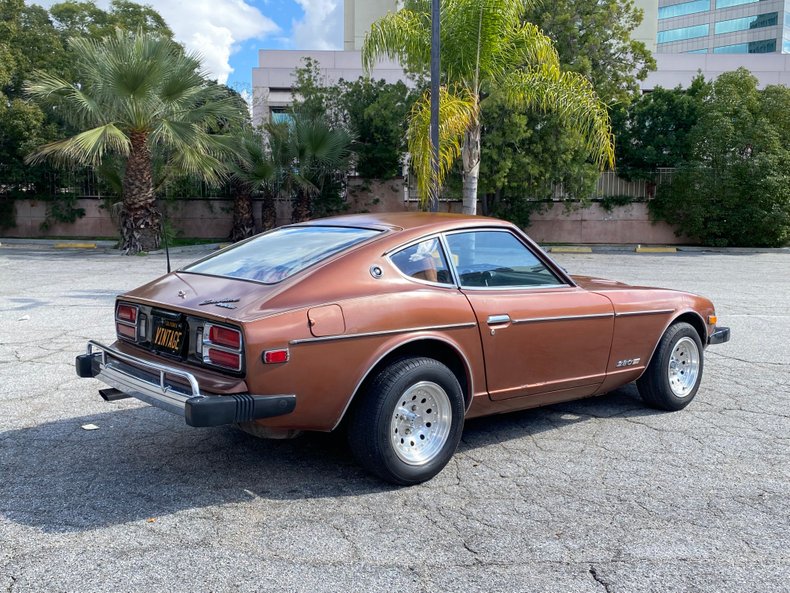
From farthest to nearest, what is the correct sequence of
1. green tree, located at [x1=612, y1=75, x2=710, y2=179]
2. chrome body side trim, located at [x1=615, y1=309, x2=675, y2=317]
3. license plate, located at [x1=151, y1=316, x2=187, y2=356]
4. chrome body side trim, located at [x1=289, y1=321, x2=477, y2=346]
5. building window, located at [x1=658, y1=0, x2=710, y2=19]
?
building window, located at [x1=658, y1=0, x2=710, y2=19] < green tree, located at [x1=612, y1=75, x2=710, y2=179] < chrome body side trim, located at [x1=615, y1=309, x2=675, y2=317] < license plate, located at [x1=151, y1=316, x2=187, y2=356] < chrome body side trim, located at [x1=289, y1=321, x2=477, y2=346]

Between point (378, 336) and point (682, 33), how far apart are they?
108275 mm

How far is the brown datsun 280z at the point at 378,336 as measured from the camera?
3.73 metres

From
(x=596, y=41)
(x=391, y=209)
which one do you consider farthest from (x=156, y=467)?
(x=596, y=41)

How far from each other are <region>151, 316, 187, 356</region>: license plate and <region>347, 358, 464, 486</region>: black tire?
40.6 inches

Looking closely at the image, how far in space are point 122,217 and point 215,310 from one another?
62.9 ft

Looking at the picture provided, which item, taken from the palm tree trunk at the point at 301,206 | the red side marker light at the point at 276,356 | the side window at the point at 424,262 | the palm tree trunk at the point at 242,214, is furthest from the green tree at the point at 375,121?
the red side marker light at the point at 276,356

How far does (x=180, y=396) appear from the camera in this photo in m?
3.74

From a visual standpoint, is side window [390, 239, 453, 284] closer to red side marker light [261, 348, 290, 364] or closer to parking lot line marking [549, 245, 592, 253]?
red side marker light [261, 348, 290, 364]

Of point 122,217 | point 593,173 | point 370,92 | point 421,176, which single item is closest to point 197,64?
point 122,217

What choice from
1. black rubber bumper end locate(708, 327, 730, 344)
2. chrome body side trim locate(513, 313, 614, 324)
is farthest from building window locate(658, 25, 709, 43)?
chrome body side trim locate(513, 313, 614, 324)

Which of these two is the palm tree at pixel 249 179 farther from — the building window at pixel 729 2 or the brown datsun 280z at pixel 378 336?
the building window at pixel 729 2

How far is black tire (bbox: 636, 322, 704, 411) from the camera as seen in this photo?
5484 millimetres

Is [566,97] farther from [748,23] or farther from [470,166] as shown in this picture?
[748,23]

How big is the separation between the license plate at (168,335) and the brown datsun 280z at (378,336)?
11mm
